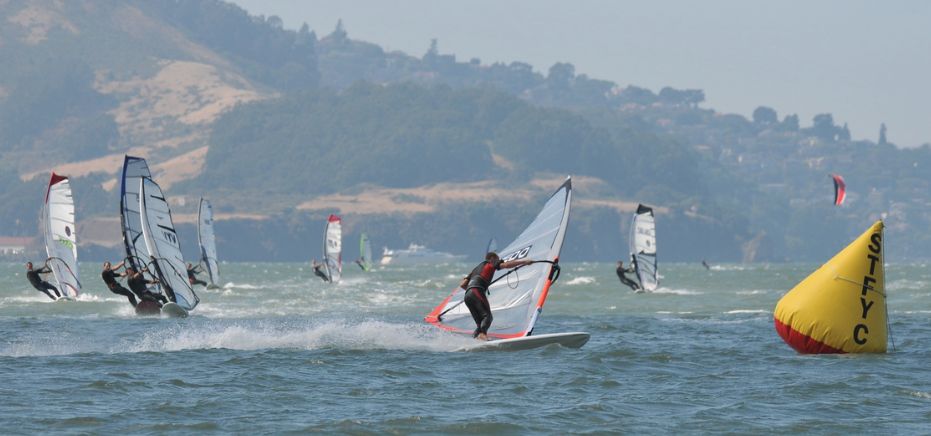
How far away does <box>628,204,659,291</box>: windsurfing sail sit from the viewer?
57.1 meters

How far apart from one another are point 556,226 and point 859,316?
15.1ft

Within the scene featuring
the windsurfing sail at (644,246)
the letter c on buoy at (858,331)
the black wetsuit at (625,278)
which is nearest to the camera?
the letter c on buoy at (858,331)

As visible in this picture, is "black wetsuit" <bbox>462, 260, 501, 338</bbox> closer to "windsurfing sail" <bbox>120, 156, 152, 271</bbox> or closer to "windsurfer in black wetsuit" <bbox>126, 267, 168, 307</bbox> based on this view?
"windsurfer in black wetsuit" <bbox>126, 267, 168, 307</bbox>

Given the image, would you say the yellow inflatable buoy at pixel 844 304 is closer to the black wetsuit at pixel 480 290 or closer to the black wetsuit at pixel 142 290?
the black wetsuit at pixel 480 290

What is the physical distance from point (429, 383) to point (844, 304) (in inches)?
248

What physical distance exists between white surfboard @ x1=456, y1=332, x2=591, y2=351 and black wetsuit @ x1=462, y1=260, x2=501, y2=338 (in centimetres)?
54

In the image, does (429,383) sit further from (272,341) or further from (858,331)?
(858,331)

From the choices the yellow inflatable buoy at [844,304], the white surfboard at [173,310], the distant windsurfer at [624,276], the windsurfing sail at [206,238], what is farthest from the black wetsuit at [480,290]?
the windsurfing sail at [206,238]

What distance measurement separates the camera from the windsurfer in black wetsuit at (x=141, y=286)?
108 feet

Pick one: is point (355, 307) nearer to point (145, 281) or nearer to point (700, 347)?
point (145, 281)

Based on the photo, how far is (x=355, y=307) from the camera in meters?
44.5

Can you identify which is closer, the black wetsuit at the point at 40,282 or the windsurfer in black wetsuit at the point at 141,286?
the windsurfer in black wetsuit at the point at 141,286

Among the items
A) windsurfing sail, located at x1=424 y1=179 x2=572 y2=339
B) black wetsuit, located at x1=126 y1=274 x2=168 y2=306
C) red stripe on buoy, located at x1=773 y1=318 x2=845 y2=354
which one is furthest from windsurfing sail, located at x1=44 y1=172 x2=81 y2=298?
red stripe on buoy, located at x1=773 y1=318 x2=845 y2=354

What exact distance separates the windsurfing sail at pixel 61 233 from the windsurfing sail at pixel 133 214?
7898 millimetres
